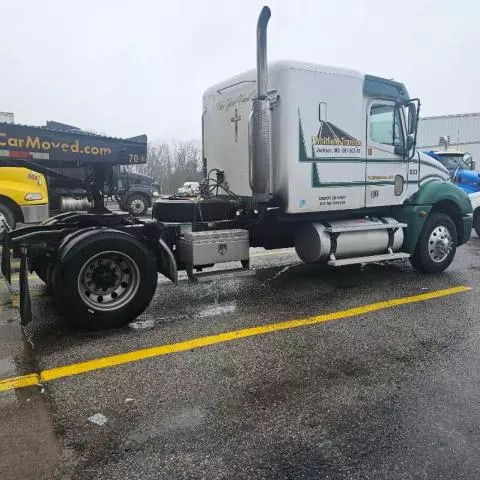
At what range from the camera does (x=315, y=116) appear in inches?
236

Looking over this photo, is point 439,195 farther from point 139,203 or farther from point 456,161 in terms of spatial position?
point 139,203

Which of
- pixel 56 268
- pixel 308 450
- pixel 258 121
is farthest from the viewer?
pixel 258 121

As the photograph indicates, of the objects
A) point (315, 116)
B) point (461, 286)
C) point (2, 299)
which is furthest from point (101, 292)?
point (461, 286)

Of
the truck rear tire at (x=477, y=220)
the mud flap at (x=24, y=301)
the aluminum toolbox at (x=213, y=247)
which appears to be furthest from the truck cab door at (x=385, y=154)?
the truck rear tire at (x=477, y=220)

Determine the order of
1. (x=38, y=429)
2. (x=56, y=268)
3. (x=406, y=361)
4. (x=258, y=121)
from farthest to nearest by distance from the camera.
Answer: (x=258, y=121) < (x=56, y=268) < (x=406, y=361) < (x=38, y=429)

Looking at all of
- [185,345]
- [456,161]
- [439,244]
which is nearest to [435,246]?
[439,244]

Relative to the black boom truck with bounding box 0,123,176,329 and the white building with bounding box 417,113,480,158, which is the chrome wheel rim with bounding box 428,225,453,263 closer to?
the black boom truck with bounding box 0,123,176,329

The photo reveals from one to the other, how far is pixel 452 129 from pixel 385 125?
36263 millimetres

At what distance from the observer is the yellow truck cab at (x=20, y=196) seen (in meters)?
9.30

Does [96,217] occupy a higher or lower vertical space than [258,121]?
lower

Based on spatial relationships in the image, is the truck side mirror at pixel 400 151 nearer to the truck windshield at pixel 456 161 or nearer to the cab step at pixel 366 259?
the cab step at pixel 366 259

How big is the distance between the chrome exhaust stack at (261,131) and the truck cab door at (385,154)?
5.79 feet

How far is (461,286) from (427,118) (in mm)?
37328

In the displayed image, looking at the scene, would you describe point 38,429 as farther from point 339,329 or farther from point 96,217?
point 339,329
